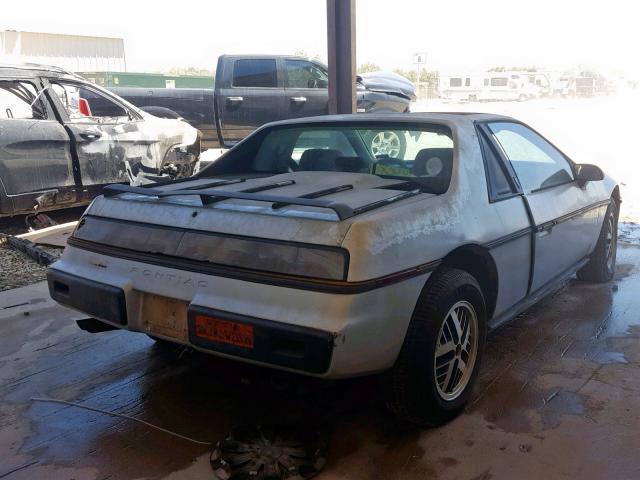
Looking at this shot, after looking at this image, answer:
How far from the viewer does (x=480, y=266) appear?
3.15 metres

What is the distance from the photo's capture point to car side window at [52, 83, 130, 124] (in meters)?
7.05

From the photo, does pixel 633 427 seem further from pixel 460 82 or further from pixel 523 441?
pixel 460 82

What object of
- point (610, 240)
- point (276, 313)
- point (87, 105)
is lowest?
point (610, 240)

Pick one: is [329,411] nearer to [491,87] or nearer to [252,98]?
[252,98]

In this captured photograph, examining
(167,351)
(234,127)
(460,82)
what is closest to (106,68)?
(460,82)

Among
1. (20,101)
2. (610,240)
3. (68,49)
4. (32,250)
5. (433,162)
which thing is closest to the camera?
(433,162)

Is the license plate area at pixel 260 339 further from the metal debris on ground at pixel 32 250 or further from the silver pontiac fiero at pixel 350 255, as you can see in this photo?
the metal debris on ground at pixel 32 250

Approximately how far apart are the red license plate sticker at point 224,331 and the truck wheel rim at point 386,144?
1.75 metres

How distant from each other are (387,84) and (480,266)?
370 inches

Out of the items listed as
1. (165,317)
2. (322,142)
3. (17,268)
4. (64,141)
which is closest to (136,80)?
(64,141)

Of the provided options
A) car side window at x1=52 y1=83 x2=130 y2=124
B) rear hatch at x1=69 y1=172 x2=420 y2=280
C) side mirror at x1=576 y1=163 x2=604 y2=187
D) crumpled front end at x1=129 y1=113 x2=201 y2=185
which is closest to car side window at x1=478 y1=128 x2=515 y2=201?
rear hatch at x1=69 y1=172 x2=420 y2=280

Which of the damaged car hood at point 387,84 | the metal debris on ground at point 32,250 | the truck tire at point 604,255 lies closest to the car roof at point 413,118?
the truck tire at point 604,255

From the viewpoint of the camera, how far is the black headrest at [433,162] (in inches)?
129

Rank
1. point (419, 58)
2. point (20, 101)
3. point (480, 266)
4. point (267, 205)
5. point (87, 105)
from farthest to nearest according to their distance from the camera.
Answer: point (419, 58)
point (87, 105)
point (20, 101)
point (480, 266)
point (267, 205)
